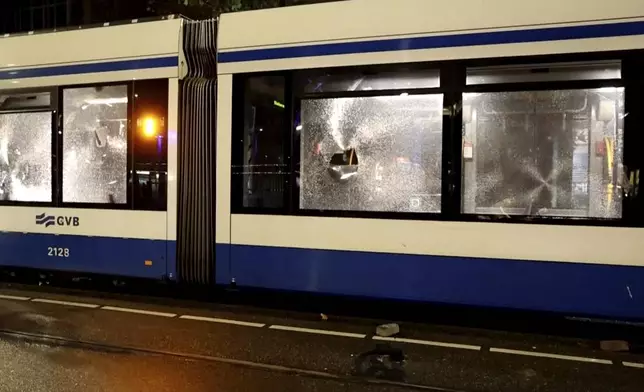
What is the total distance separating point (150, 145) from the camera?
760 cm

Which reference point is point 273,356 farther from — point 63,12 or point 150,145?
Answer: point 63,12

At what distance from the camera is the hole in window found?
5.87m

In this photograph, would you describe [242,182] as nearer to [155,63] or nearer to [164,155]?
[164,155]

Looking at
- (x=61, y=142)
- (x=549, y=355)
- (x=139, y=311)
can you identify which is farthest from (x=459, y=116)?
(x=61, y=142)

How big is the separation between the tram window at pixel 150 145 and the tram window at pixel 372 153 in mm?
1789

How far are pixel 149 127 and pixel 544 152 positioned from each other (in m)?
4.55

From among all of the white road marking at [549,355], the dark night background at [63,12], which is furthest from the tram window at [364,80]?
the dark night background at [63,12]

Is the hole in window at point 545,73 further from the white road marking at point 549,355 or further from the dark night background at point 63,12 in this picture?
the dark night background at point 63,12

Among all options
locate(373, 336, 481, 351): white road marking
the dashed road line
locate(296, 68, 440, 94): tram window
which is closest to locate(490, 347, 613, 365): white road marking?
the dashed road line

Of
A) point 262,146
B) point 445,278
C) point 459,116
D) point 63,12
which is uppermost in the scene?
point 63,12

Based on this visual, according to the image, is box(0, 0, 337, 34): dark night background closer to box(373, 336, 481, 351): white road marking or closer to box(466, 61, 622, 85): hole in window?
box(466, 61, 622, 85): hole in window

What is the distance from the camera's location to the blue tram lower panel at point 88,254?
7.55 metres

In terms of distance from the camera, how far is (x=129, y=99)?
7727 mm

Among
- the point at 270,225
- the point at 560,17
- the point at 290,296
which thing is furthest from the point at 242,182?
the point at 560,17
